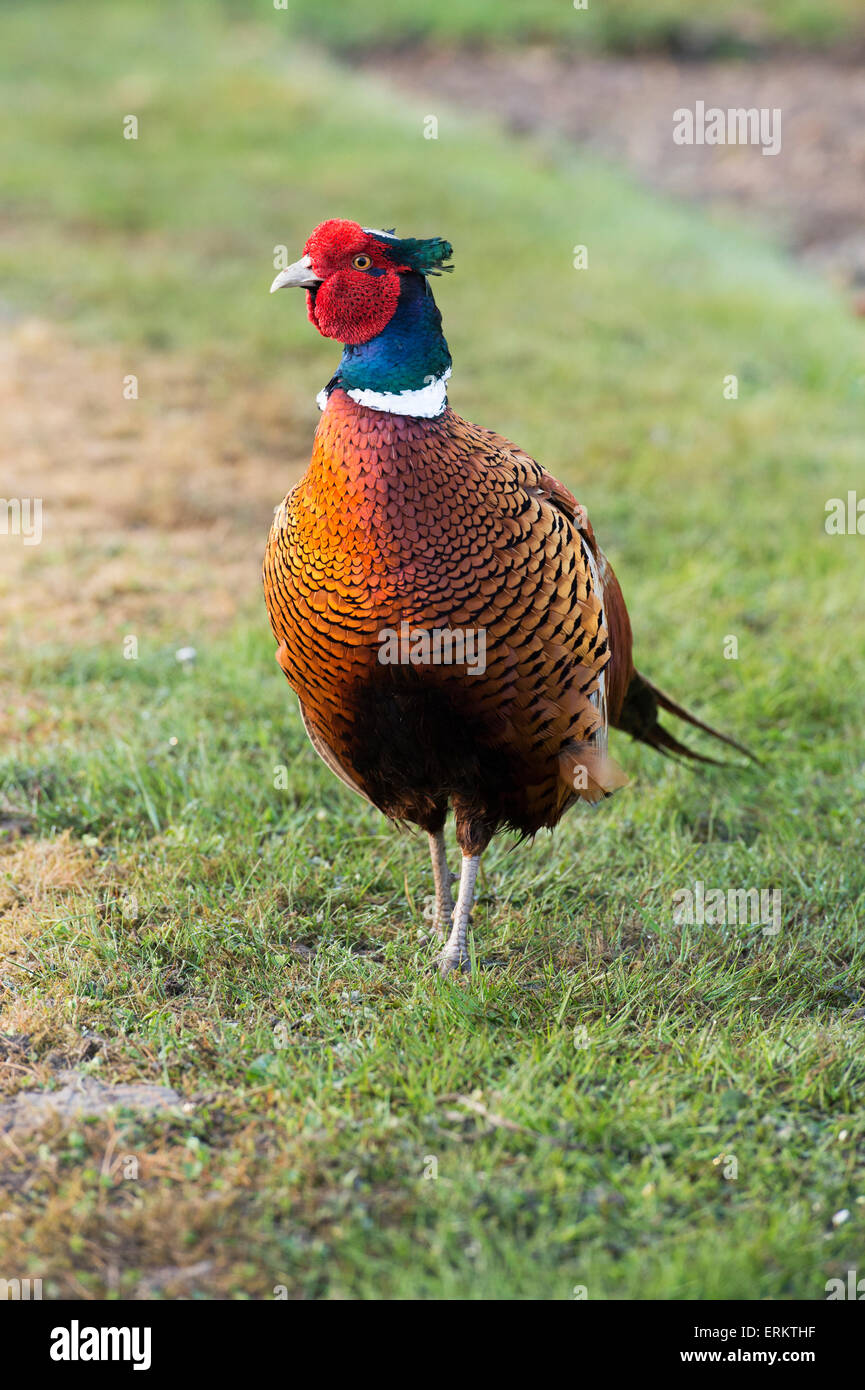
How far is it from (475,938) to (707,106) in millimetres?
11989

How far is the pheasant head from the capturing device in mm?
2564

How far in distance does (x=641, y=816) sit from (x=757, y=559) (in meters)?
1.91

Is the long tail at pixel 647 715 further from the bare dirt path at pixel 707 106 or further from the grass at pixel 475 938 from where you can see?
the bare dirt path at pixel 707 106

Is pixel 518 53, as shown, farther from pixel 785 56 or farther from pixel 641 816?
pixel 641 816

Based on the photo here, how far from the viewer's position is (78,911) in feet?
10.3

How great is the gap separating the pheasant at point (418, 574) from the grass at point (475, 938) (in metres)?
0.59

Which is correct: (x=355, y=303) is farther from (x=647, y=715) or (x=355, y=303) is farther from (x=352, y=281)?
(x=647, y=715)

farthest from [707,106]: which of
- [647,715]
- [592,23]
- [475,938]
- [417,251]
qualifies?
[475,938]

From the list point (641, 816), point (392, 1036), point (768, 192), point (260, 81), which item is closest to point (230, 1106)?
point (392, 1036)

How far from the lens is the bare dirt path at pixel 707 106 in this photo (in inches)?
411

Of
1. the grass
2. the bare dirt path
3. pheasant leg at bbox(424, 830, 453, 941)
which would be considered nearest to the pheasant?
pheasant leg at bbox(424, 830, 453, 941)

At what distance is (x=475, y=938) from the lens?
319 cm

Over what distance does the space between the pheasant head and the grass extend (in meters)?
1.27

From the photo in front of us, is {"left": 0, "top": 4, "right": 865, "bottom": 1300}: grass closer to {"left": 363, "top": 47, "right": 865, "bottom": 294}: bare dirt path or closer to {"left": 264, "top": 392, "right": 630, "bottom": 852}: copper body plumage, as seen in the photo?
{"left": 264, "top": 392, "right": 630, "bottom": 852}: copper body plumage
